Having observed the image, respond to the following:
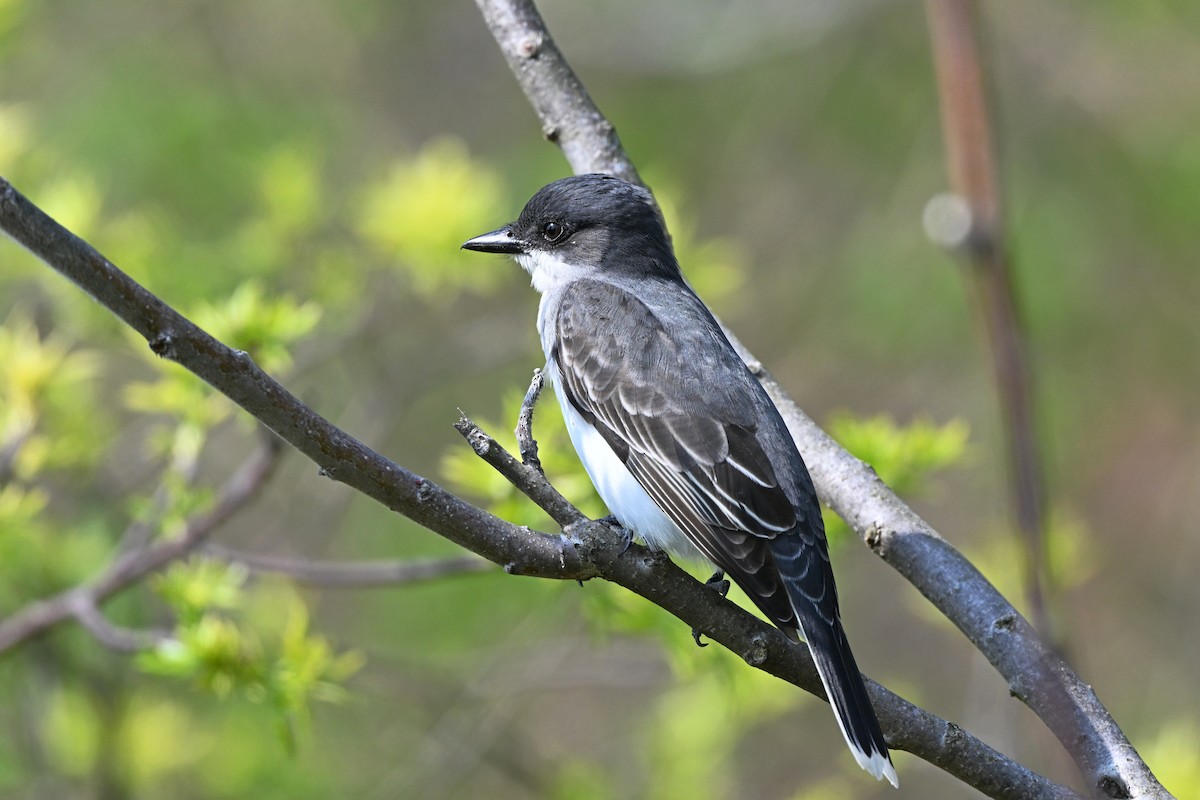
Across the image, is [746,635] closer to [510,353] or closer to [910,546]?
[910,546]

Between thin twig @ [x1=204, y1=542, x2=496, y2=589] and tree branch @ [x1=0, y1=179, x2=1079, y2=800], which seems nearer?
tree branch @ [x1=0, y1=179, x2=1079, y2=800]

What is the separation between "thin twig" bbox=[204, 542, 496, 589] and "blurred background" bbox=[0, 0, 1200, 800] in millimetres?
122

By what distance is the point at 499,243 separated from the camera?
14.9 ft

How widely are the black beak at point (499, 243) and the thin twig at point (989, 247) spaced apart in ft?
9.38

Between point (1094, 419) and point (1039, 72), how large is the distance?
2574 millimetres

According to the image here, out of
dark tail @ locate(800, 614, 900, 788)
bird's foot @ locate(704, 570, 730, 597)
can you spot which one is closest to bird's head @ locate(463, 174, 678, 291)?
bird's foot @ locate(704, 570, 730, 597)

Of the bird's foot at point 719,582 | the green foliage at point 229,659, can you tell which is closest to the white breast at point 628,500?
the bird's foot at point 719,582

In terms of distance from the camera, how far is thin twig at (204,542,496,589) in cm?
369

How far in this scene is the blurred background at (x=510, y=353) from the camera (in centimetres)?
464

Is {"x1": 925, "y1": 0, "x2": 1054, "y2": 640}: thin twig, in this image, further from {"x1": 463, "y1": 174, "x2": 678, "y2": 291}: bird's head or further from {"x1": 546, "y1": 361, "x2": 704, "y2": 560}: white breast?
{"x1": 463, "y1": 174, "x2": 678, "y2": 291}: bird's head

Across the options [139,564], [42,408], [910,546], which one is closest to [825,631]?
[910,546]

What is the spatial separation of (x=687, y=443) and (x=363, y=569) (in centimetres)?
104

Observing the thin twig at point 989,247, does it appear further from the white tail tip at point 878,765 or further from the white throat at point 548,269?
the white throat at point 548,269

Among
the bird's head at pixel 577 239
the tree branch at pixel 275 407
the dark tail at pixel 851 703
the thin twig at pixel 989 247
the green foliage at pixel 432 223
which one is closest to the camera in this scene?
the thin twig at pixel 989 247
